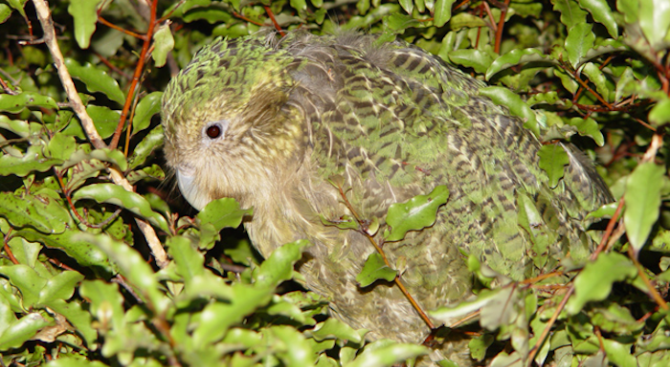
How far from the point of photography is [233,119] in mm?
2473

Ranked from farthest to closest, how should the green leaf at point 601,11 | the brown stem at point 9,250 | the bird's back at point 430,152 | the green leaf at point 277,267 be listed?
the bird's back at point 430,152 < the green leaf at point 601,11 < the brown stem at point 9,250 < the green leaf at point 277,267

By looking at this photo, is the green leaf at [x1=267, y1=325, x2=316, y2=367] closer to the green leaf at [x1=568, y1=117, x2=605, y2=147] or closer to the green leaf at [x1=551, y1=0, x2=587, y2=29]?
the green leaf at [x1=568, y1=117, x2=605, y2=147]

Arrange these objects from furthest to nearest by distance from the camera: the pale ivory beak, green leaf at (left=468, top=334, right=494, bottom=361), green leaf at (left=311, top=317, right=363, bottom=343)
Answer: the pale ivory beak < green leaf at (left=468, top=334, right=494, bottom=361) < green leaf at (left=311, top=317, right=363, bottom=343)

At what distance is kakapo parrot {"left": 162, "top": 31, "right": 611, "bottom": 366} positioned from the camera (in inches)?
94.3

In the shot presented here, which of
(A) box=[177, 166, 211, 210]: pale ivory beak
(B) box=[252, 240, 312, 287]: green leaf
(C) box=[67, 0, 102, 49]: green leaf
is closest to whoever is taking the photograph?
(B) box=[252, 240, 312, 287]: green leaf

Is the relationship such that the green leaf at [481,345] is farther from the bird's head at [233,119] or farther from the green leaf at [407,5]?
the green leaf at [407,5]

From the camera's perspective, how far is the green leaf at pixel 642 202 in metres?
1.39

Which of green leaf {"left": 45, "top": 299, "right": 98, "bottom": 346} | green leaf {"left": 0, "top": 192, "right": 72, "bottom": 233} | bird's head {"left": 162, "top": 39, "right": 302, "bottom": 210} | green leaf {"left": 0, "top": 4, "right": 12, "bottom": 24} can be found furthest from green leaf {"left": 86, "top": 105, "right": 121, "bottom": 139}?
green leaf {"left": 45, "top": 299, "right": 98, "bottom": 346}

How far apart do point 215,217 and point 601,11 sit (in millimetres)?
1706

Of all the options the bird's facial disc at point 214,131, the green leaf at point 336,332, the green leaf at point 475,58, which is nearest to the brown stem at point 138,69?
the bird's facial disc at point 214,131

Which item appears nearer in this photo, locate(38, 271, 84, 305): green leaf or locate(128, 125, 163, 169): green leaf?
locate(38, 271, 84, 305): green leaf

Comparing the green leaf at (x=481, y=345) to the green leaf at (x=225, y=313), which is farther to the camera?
the green leaf at (x=481, y=345)

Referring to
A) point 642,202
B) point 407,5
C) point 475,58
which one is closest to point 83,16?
point 407,5

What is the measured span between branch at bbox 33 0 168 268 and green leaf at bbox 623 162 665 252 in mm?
1605
